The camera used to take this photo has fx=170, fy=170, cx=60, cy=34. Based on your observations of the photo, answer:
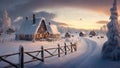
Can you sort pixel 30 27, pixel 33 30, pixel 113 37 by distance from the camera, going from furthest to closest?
1. pixel 30 27
2. pixel 33 30
3. pixel 113 37

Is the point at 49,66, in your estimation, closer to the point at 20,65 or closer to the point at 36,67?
the point at 36,67

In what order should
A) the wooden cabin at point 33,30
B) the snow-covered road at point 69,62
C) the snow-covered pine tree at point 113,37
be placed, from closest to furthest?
the snow-covered road at point 69,62 < the snow-covered pine tree at point 113,37 < the wooden cabin at point 33,30

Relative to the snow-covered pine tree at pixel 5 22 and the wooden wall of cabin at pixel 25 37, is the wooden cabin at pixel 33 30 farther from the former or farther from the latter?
the snow-covered pine tree at pixel 5 22

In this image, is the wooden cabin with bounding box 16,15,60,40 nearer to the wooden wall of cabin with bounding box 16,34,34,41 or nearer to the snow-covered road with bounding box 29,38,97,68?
the wooden wall of cabin with bounding box 16,34,34,41

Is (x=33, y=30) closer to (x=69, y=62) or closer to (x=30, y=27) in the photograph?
(x=30, y=27)

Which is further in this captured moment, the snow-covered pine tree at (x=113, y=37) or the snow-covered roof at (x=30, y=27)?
the snow-covered roof at (x=30, y=27)


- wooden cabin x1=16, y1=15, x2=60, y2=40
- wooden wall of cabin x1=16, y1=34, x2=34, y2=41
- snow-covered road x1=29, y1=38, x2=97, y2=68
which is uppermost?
wooden cabin x1=16, y1=15, x2=60, y2=40

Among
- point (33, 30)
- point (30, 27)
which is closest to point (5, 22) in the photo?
point (30, 27)

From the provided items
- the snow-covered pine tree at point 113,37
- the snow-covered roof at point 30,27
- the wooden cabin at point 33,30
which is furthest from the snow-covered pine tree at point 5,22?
the snow-covered pine tree at point 113,37

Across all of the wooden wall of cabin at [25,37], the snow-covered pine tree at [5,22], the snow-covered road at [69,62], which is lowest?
the snow-covered road at [69,62]

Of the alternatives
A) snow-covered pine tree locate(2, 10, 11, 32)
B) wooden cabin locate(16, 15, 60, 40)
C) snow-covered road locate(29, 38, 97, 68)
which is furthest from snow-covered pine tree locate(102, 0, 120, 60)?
snow-covered pine tree locate(2, 10, 11, 32)

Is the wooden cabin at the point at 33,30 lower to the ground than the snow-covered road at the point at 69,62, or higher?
higher

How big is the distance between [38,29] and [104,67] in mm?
39799

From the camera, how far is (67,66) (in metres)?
15.4
